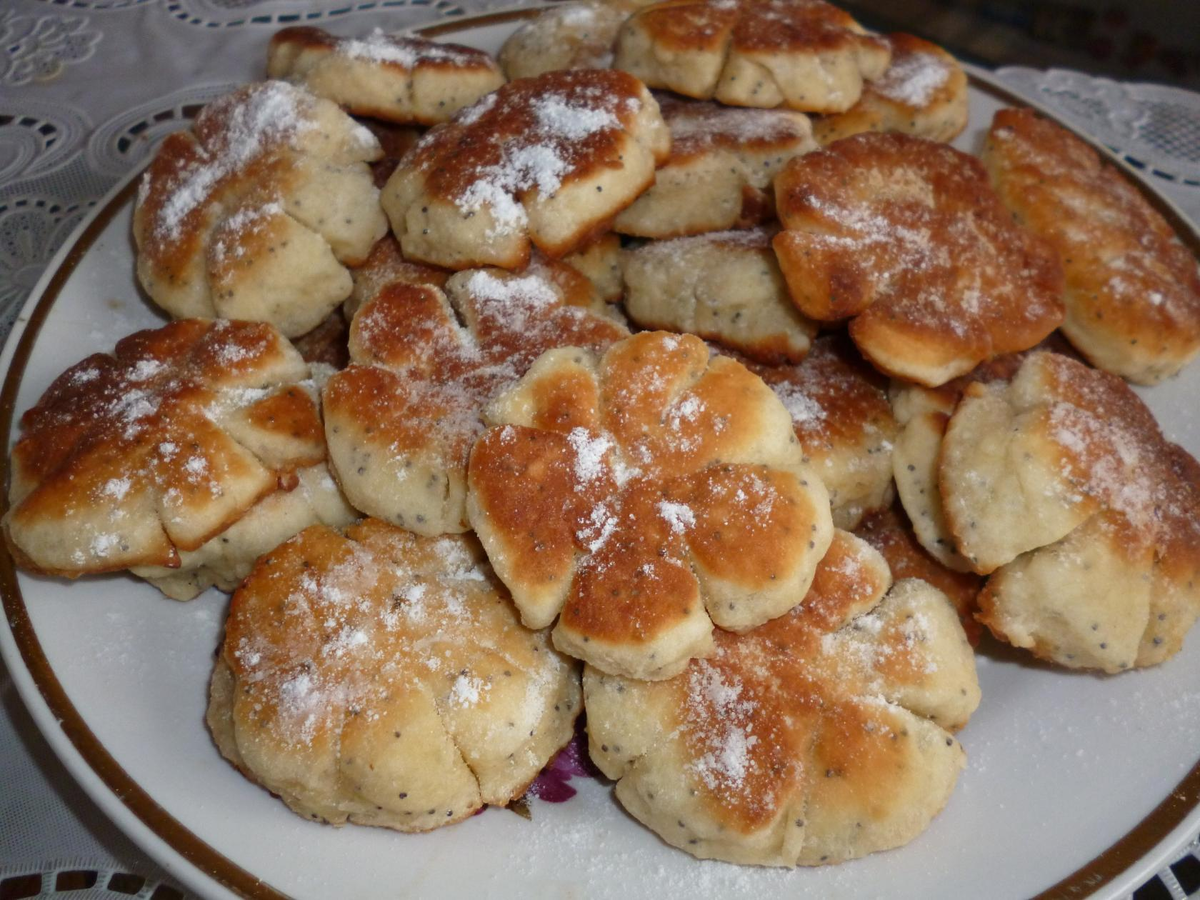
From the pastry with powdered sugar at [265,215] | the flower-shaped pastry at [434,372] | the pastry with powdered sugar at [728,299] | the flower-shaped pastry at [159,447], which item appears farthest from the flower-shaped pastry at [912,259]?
the flower-shaped pastry at [159,447]

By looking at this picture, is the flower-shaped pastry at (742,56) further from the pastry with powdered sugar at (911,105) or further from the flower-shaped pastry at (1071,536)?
the flower-shaped pastry at (1071,536)

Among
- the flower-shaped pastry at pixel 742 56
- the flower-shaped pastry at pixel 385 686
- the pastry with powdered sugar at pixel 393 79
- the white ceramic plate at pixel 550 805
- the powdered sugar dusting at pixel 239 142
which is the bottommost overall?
the white ceramic plate at pixel 550 805

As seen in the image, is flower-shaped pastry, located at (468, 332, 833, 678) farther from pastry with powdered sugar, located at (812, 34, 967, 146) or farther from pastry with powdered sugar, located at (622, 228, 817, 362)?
pastry with powdered sugar, located at (812, 34, 967, 146)

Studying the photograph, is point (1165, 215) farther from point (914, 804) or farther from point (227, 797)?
point (227, 797)

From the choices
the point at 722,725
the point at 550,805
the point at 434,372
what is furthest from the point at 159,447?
the point at 722,725

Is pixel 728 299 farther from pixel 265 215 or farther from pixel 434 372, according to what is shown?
pixel 265 215

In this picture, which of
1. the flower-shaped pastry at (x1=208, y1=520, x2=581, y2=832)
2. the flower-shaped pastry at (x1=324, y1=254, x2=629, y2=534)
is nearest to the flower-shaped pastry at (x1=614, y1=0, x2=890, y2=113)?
the flower-shaped pastry at (x1=324, y1=254, x2=629, y2=534)

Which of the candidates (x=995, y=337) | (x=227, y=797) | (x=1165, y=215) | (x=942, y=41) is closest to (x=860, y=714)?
(x=995, y=337)
